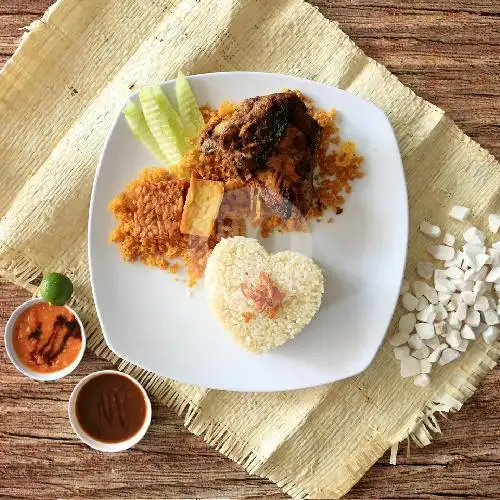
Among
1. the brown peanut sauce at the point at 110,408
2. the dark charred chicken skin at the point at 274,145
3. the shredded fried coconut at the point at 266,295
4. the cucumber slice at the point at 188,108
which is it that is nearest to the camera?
the dark charred chicken skin at the point at 274,145

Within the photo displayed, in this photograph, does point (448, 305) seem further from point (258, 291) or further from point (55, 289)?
point (55, 289)

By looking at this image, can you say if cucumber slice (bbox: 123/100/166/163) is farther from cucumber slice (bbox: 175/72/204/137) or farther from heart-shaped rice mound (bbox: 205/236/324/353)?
heart-shaped rice mound (bbox: 205/236/324/353)

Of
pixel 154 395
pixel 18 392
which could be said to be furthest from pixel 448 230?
pixel 18 392

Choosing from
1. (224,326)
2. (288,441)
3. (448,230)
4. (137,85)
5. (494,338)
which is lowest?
(494,338)

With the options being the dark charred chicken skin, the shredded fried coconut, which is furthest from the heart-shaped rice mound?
the dark charred chicken skin

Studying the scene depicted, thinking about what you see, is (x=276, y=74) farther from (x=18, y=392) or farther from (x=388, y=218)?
(x=18, y=392)

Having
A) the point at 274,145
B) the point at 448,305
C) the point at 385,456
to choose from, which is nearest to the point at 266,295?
the point at 274,145

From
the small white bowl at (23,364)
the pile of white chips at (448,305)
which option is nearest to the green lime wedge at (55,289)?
the small white bowl at (23,364)

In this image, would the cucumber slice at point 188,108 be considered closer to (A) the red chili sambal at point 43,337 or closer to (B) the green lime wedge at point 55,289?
(B) the green lime wedge at point 55,289
